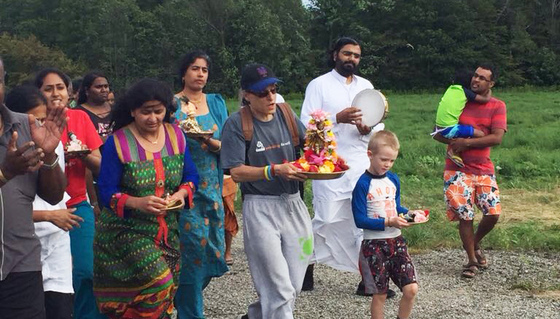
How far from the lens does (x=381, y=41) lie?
5609 centimetres

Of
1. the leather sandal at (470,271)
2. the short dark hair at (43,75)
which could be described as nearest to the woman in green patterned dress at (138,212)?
the short dark hair at (43,75)

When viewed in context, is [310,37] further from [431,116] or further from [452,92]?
[452,92]

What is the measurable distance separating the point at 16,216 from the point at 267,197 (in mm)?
1846

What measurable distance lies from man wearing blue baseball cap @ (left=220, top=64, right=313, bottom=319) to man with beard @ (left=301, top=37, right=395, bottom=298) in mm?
1518

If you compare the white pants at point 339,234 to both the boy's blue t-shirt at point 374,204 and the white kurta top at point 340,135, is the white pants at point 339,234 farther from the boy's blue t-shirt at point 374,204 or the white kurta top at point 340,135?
the boy's blue t-shirt at point 374,204

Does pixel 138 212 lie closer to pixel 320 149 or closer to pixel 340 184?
pixel 320 149

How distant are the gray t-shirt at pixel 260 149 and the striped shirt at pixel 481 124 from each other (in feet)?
9.50

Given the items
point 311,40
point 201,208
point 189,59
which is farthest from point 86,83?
point 311,40

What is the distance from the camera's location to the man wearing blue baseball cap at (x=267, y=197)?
4.89m

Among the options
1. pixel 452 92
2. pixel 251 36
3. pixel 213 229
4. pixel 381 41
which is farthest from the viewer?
pixel 381 41

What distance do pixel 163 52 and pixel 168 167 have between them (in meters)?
51.7

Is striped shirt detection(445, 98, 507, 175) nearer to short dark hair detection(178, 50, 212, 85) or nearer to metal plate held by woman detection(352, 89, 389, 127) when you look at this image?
metal plate held by woman detection(352, 89, 389, 127)

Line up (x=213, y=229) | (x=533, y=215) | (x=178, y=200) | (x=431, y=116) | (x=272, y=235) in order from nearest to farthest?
(x=178, y=200) < (x=272, y=235) < (x=213, y=229) < (x=533, y=215) < (x=431, y=116)

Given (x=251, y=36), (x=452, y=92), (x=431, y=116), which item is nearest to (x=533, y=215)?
(x=452, y=92)
